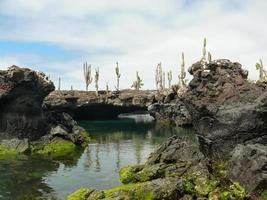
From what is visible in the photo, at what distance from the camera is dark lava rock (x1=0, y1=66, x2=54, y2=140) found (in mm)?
57312

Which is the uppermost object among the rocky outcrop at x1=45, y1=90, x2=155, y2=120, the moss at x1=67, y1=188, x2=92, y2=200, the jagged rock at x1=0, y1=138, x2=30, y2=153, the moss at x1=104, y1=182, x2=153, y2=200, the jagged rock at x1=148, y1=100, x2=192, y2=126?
the rocky outcrop at x1=45, y1=90, x2=155, y2=120

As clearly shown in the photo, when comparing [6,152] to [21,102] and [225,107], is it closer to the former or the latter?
[21,102]

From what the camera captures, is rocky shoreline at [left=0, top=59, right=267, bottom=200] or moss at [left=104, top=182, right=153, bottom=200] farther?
rocky shoreline at [left=0, top=59, right=267, bottom=200]

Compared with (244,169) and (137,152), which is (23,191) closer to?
(244,169)

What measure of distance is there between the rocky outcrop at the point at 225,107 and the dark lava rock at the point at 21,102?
24.6 metres

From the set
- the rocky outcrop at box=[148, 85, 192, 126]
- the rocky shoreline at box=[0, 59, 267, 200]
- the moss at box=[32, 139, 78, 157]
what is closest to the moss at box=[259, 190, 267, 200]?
the rocky shoreline at box=[0, 59, 267, 200]

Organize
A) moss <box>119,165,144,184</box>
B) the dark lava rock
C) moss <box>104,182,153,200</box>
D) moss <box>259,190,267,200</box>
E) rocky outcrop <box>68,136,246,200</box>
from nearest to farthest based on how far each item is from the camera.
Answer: moss <box>259,190,267,200</box>, moss <box>104,182,153,200</box>, rocky outcrop <box>68,136,246,200</box>, moss <box>119,165,144,184</box>, the dark lava rock

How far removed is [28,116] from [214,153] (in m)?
31.1

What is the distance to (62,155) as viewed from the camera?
52312 mm

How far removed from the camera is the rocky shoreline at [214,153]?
85.9ft

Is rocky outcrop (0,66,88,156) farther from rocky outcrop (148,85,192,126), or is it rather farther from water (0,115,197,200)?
rocky outcrop (148,85,192,126)

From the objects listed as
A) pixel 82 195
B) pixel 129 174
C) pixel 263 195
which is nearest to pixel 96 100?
pixel 129 174

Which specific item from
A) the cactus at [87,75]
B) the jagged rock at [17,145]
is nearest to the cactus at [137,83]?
the cactus at [87,75]

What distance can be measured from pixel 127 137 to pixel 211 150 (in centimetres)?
3770
